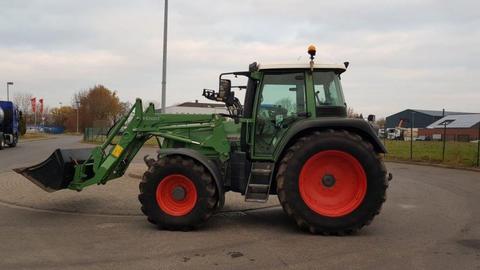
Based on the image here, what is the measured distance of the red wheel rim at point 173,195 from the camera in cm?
766

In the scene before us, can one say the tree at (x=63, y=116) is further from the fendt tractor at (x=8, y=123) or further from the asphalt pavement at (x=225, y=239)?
the asphalt pavement at (x=225, y=239)

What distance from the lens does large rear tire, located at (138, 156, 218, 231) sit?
7531 millimetres

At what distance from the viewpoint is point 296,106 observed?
7965mm

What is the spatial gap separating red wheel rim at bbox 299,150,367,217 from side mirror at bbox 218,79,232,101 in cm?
161

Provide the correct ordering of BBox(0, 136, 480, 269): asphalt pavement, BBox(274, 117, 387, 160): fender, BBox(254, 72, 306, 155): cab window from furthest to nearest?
BBox(254, 72, 306, 155): cab window < BBox(274, 117, 387, 160): fender < BBox(0, 136, 480, 269): asphalt pavement

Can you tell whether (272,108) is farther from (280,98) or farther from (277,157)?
(277,157)

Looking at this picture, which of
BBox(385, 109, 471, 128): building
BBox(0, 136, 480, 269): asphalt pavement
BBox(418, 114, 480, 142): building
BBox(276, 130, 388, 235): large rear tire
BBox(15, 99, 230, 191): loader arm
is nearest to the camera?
BBox(0, 136, 480, 269): asphalt pavement

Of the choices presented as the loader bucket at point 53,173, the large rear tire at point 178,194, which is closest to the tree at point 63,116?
the loader bucket at point 53,173

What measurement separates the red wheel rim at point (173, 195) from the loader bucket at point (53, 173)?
2047mm

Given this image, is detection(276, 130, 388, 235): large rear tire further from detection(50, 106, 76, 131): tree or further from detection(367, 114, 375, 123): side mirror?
detection(50, 106, 76, 131): tree

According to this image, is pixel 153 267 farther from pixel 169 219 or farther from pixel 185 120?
pixel 185 120

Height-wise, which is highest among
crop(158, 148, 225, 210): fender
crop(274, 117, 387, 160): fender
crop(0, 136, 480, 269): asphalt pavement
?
crop(274, 117, 387, 160): fender

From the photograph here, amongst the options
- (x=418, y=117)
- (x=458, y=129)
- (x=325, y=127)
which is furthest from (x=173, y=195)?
(x=418, y=117)

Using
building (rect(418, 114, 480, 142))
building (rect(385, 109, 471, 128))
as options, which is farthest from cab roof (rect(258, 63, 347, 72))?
building (rect(385, 109, 471, 128))
